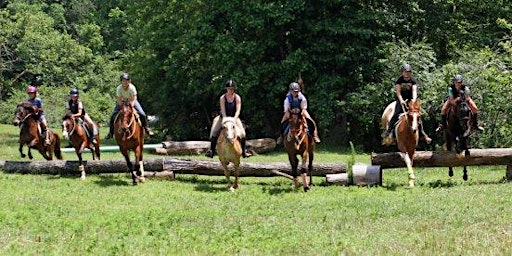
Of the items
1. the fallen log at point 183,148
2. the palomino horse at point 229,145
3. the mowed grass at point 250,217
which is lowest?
the mowed grass at point 250,217

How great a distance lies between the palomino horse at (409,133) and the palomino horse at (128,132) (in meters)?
7.33

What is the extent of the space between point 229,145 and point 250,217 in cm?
519

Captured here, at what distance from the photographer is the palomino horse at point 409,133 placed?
1828cm

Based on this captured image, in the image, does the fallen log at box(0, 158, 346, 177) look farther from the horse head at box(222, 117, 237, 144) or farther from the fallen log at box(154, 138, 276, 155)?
the fallen log at box(154, 138, 276, 155)

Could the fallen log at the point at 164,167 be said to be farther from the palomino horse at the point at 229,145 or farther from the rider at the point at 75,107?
the rider at the point at 75,107

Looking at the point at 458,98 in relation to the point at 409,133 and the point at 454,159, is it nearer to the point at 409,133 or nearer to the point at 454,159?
the point at 454,159

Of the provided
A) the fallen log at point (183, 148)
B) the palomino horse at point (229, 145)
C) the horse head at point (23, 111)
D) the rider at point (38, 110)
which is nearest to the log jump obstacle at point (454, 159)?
the palomino horse at point (229, 145)

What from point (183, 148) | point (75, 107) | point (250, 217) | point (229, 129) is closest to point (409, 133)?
point (229, 129)

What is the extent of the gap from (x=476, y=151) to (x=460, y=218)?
697cm

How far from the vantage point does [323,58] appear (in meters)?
34.2

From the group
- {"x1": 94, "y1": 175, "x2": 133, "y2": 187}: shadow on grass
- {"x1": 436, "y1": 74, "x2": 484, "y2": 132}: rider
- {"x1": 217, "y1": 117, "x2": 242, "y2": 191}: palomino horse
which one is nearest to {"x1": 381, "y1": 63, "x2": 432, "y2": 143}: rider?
{"x1": 436, "y1": 74, "x2": 484, "y2": 132}: rider

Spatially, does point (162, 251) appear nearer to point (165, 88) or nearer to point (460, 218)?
point (460, 218)

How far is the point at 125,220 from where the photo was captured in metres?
12.8

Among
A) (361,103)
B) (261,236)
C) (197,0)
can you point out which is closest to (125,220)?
(261,236)
